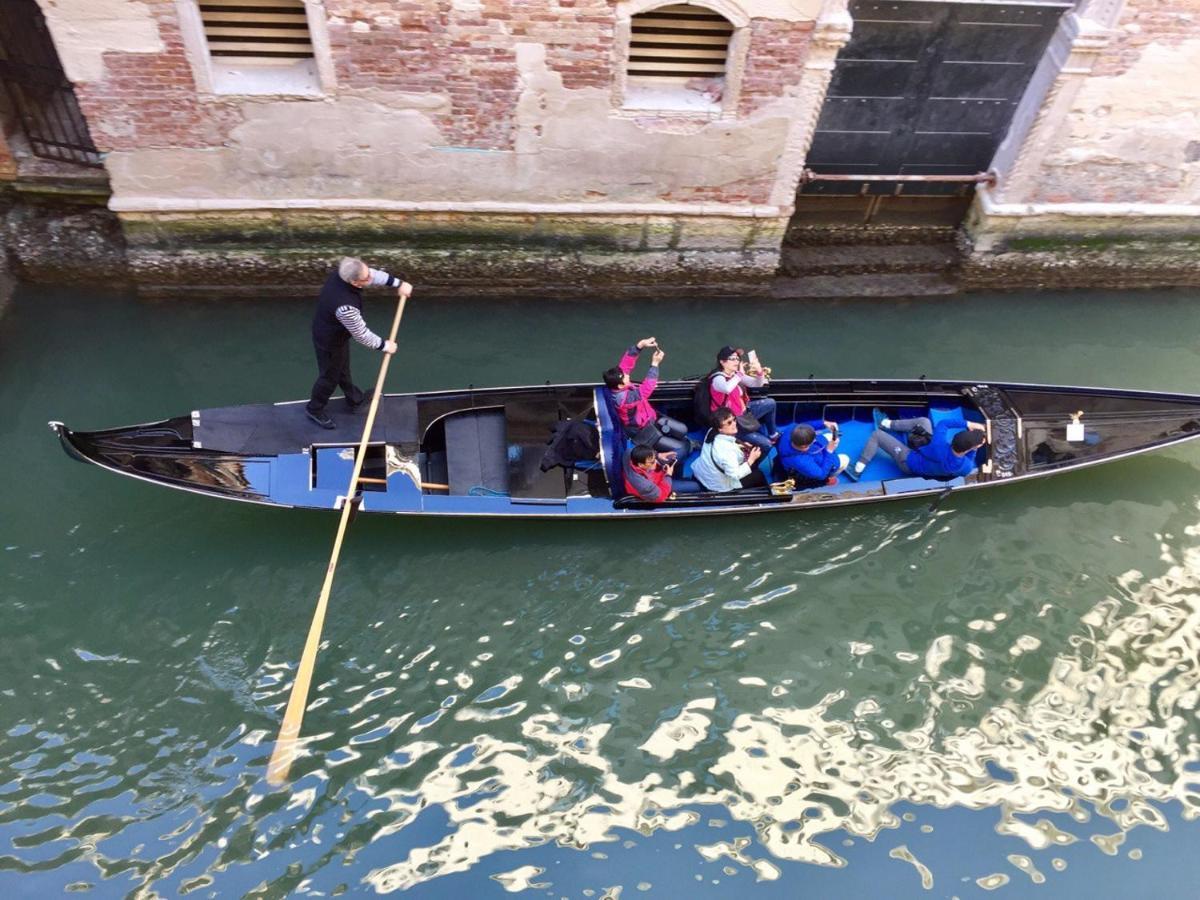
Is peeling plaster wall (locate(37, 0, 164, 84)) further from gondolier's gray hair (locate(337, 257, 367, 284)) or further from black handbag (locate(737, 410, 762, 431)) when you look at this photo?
black handbag (locate(737, 410, 762, 431))

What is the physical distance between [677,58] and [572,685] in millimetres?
4347

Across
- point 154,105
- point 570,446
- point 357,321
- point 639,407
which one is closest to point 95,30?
point 154,105

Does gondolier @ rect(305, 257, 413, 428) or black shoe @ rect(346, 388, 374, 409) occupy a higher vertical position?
gondolier @ rect(305, 257, 413, 428)

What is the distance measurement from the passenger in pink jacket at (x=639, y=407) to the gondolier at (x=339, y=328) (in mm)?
1401

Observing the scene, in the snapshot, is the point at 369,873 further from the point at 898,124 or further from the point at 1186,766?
the point at 898,124

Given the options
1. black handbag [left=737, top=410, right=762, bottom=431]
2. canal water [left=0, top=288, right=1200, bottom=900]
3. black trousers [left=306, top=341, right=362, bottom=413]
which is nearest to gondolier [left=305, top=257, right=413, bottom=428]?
black trousers [left=306, top=341, right=362, bottom=413]

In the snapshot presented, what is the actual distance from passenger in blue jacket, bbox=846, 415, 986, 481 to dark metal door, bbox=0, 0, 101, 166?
19.6 ft

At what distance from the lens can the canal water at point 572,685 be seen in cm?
456

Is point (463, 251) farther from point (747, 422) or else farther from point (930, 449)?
point (930, 449)

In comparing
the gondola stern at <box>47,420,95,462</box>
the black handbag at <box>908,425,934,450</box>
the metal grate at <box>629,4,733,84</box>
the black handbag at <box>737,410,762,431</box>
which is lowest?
the black handbag at <box>908,425,934,450</box>

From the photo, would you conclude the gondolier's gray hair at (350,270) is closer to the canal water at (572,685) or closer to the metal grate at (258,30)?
the canal water at (572,685)

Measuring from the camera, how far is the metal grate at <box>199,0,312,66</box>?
5602 mm

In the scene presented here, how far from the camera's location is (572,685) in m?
5.16

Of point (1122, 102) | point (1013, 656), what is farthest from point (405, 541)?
point (1122, 102)
